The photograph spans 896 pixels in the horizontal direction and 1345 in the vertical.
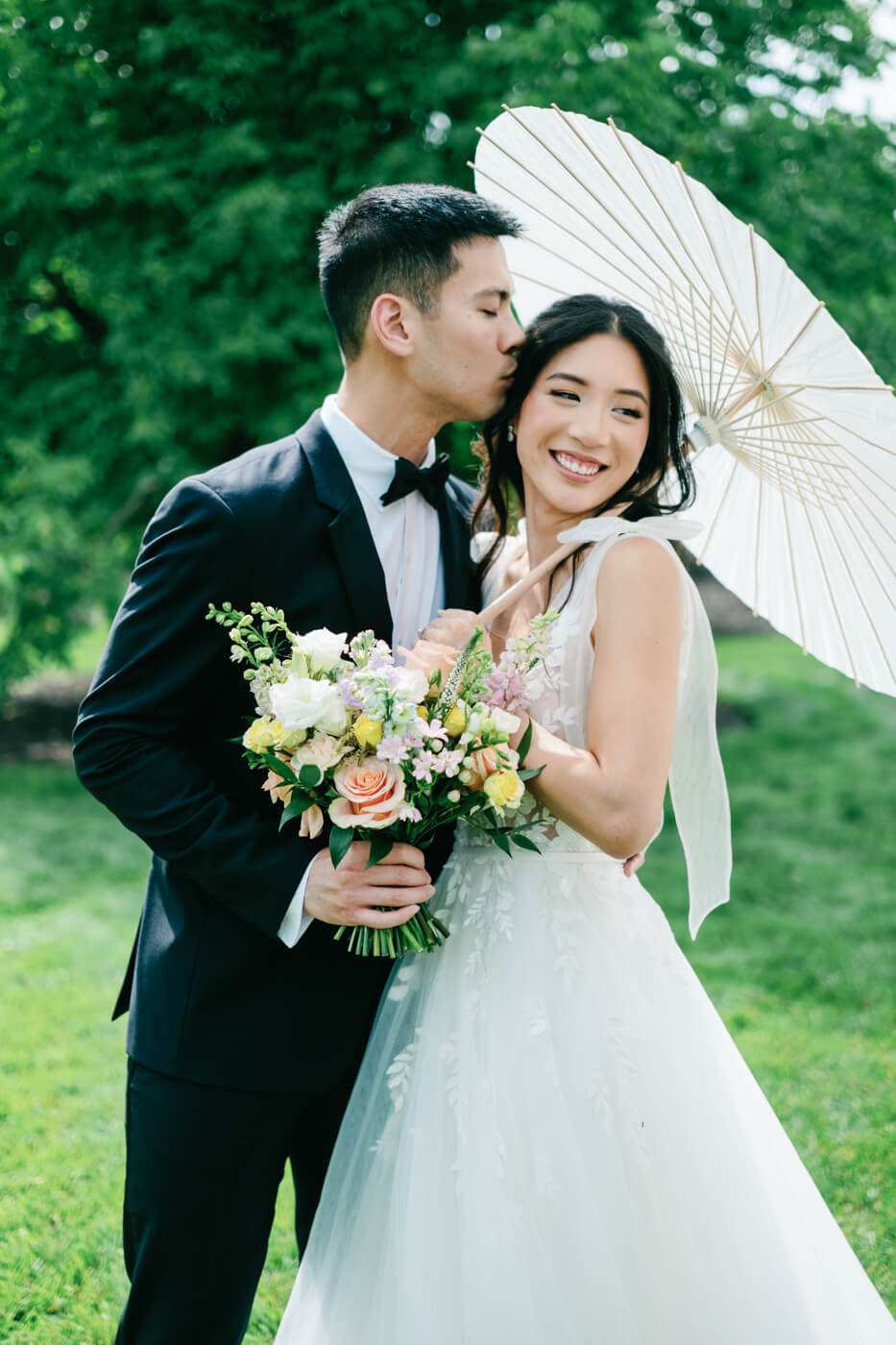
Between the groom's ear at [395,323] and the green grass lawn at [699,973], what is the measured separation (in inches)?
105

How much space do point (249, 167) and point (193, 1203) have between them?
6.76 meters

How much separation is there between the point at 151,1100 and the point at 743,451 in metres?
1.93

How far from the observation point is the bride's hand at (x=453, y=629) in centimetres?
247

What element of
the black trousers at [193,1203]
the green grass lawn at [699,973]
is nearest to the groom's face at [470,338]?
the black trousers at [193,1203]

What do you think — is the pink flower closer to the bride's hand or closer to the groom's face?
the bride's hand

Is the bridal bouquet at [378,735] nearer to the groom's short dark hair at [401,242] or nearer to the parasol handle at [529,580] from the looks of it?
the parasol handle at [529,580]

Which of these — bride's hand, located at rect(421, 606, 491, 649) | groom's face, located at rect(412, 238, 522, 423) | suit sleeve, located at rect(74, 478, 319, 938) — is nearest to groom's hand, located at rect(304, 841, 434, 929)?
suit sleeve, located at rect(74, 478, 319, 938)

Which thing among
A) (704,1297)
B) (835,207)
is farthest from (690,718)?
(835,207)

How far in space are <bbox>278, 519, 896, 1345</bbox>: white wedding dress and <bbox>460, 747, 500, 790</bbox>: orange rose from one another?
470 millimetres

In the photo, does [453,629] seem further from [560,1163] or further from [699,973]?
[699,973]

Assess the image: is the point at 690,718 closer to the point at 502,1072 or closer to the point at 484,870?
the point at 484,870

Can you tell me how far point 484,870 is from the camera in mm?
2592

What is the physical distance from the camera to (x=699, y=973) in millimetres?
5965

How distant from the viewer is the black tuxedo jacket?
7.71 feet
